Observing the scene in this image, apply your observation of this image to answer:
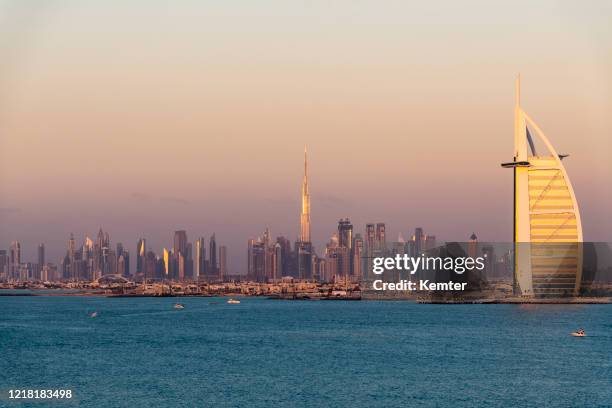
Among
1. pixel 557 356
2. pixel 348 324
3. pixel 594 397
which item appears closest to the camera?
pixel 594 397

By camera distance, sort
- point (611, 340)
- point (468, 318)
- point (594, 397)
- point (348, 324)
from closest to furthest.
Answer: point (594, 397) → point (611, 340) → point (348, 324) → point (468, 318)

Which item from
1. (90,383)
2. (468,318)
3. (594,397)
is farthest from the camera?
(468,318)

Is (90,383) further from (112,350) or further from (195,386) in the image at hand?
(112,350)

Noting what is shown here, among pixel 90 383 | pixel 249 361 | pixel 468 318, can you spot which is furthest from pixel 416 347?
pixel 468 318

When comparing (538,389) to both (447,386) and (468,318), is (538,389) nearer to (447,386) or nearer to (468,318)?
(447,386)

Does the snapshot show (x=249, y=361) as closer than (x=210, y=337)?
Yes

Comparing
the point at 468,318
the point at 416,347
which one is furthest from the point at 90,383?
the point at 468,318
